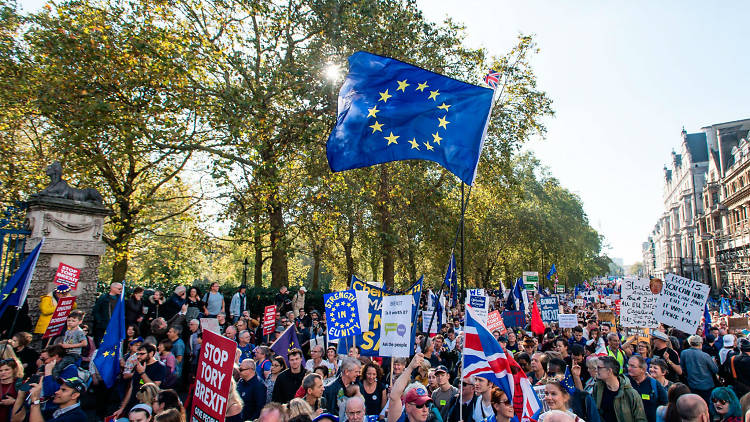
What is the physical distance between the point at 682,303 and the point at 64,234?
12.3m

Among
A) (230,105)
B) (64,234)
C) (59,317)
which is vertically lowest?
(59,317)

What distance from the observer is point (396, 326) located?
5.98 metres

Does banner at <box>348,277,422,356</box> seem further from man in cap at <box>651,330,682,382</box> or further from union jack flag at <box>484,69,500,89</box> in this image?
man in cap at <box>651,330,682,382</box>

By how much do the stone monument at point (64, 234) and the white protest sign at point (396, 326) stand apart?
24.7 feet

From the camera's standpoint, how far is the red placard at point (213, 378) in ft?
13.9

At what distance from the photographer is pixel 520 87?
953 inches

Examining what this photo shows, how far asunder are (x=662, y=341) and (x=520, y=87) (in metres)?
18.4

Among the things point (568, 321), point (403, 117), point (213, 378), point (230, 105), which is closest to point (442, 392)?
point (213, 378)

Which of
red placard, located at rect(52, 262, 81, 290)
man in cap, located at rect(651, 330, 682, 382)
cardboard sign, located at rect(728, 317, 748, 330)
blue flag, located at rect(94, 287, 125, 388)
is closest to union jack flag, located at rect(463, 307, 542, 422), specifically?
man in cap, located at rect(651, 330, 682, 382)

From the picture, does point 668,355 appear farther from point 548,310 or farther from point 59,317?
point 59,317

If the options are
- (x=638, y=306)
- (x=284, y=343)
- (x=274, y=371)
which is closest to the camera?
(x=274, y=371)

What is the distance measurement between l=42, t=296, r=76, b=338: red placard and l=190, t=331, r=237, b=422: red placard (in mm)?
5483

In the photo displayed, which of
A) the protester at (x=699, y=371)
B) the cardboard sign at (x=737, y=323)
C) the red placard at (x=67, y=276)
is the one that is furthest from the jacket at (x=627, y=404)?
the red placard at (x=67, y=276)

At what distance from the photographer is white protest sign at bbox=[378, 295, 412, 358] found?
5.81m
